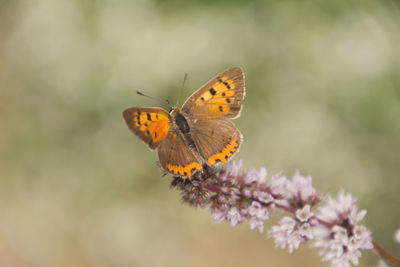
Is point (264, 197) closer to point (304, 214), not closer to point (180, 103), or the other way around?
point (304, 214)

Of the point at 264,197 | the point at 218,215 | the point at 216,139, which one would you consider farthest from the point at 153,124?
the point at 264,197

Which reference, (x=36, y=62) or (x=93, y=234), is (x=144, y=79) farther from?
(x=93, y=234)

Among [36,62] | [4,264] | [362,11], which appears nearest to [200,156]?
[362,11]

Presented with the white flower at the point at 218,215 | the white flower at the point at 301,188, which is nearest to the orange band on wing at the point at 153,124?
the white flower at the point at 218,215

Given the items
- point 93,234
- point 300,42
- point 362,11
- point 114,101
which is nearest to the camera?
point 362,11

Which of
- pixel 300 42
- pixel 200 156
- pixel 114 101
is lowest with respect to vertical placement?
pixel 200 156

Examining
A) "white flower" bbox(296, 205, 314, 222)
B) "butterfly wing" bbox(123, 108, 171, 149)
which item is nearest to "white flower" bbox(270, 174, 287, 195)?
"white flower" bbox(296, 205, 314, 222)
